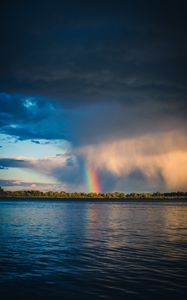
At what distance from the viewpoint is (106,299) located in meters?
17.7

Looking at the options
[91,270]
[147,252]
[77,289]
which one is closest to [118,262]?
[91,270]

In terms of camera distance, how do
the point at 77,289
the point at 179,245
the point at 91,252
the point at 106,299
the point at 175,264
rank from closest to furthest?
the point at 106,299 → the point at 77,289 → the point at 175,264 → the point at 91,252 → the point at 179,245

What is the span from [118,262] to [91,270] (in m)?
3.53

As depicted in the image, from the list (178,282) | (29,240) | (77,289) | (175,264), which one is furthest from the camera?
(29,240)

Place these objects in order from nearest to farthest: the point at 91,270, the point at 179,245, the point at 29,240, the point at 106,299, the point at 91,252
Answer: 1. the point at 106,299
2. the point at 91,270
3. the point at 91,252
4. the point at 179,245
5. the point at 29,240

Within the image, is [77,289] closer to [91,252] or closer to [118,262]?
[118,262]

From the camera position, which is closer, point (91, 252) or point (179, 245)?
point (91, 252)

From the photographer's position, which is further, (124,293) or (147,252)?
(147,252)

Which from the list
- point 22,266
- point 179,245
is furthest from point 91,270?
point 179,245

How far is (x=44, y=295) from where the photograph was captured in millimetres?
18406

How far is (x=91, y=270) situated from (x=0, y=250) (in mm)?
12085

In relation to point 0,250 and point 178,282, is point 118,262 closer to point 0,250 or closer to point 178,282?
point 178,282

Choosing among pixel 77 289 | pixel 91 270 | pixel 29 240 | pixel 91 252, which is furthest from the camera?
pixel 29 240

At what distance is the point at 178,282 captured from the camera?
21.1 metres
